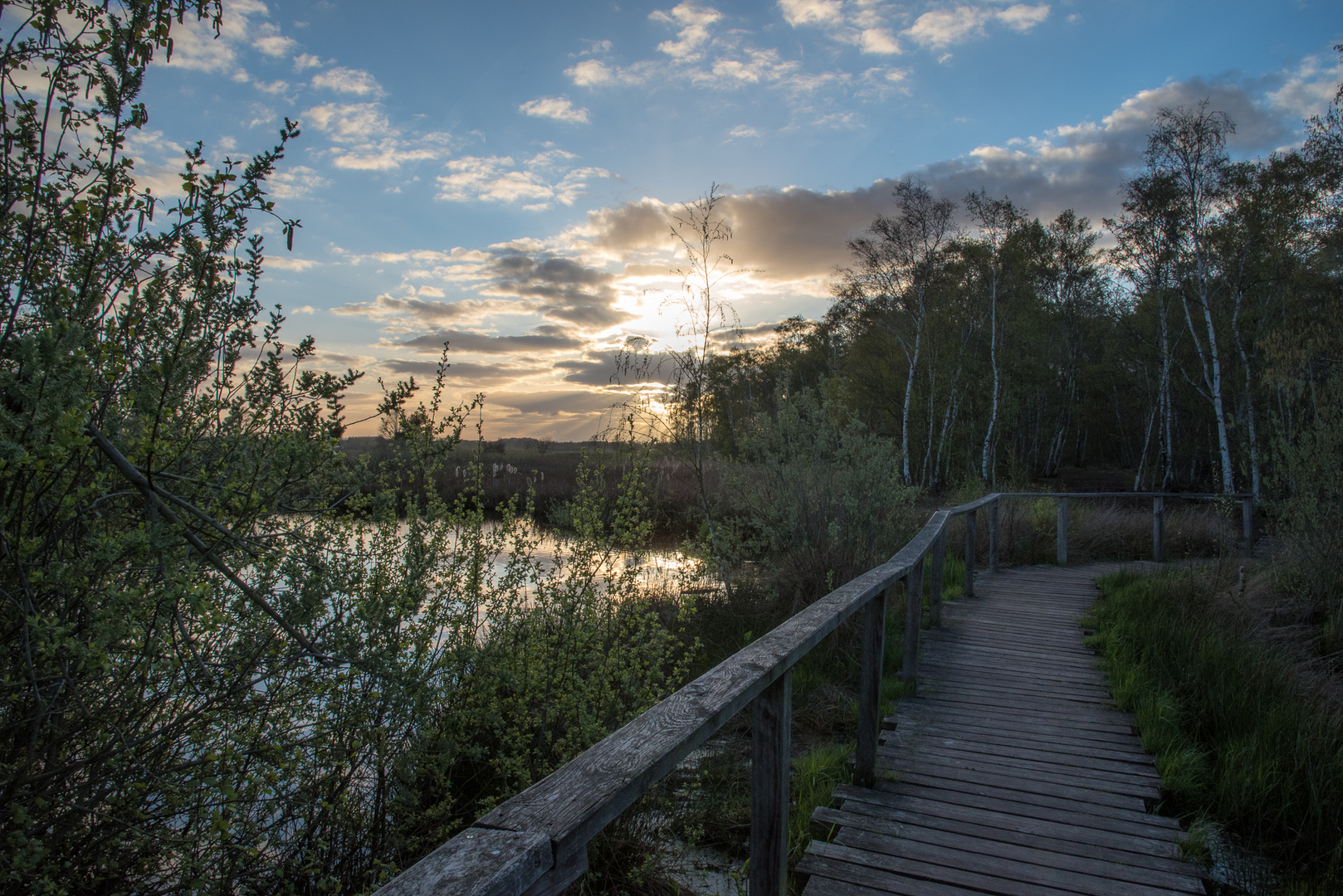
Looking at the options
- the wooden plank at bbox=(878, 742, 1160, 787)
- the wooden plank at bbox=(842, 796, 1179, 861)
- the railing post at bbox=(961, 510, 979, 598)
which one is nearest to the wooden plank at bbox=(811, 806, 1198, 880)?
the wooden plank at bbox=(842, 796, 1179, 861)

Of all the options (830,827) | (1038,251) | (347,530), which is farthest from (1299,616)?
(1038,251)

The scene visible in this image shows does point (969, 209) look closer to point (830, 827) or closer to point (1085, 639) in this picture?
point (1085, 639)

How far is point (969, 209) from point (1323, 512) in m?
16.2

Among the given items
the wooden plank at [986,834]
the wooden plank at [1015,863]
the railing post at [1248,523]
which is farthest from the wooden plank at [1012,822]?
the railing post at [1248,523]

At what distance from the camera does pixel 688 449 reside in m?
7.89

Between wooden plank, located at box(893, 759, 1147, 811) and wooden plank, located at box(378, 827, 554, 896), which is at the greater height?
wooden plank, located at box(378, 827, 554, 896)

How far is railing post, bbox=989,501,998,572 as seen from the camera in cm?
935

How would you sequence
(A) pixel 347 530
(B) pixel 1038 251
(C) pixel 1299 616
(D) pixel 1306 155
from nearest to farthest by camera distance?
(A) pixel 347 530
(C) pixel 1299 616
(D) pixel 1306 155
(B) pixel 1038 251

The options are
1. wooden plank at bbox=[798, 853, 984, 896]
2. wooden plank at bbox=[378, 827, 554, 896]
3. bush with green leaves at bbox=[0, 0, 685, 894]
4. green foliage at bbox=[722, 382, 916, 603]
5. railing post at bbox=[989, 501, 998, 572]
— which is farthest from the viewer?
railing post at bbox=[989, 501, 998, 572]

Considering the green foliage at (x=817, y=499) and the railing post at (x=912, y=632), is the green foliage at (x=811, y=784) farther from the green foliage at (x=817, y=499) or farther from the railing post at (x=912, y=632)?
the green foliage at (x=817, y=499)

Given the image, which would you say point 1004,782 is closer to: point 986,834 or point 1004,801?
point 1004,801

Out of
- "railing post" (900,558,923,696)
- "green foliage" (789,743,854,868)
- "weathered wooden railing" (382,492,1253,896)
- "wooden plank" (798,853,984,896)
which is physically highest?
"weathered wooden railing" (382,492,1253,896)

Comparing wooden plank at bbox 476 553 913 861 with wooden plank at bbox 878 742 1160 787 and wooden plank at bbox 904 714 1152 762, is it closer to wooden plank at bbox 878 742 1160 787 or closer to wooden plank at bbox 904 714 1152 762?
wooden plank at bbox 878 742 1160 787

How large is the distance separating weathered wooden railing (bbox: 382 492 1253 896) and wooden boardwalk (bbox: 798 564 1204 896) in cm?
85
